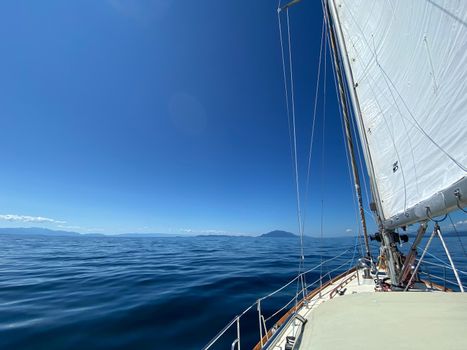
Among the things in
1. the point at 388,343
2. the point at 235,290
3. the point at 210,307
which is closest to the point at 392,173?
the point at 388,343

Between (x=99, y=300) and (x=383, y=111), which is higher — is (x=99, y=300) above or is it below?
below

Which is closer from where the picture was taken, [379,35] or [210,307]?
[379,35]

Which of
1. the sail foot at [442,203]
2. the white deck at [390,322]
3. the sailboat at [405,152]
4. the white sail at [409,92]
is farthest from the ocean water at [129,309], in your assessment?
the sail foot at [442,203]

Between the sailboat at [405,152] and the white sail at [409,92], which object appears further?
the white sail at [409,92]

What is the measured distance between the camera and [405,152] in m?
3.77

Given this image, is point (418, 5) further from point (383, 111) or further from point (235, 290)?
point (235, 290)

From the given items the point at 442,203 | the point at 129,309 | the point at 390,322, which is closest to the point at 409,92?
the point at 442,203

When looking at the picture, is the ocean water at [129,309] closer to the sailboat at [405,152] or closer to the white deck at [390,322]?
the sailboat at [405,152]

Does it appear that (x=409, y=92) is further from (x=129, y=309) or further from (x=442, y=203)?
(x=129, y=309)

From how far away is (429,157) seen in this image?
301 centimetres

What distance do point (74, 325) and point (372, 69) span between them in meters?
10.3

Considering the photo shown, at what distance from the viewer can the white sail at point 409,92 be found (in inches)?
96.7

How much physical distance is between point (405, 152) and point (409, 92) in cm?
103

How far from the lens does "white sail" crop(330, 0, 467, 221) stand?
246 centimetres
